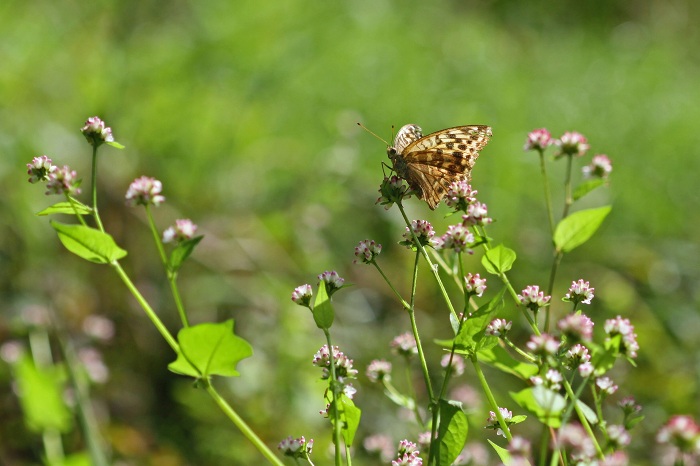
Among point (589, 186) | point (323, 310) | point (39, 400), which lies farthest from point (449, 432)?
point (39, 400)

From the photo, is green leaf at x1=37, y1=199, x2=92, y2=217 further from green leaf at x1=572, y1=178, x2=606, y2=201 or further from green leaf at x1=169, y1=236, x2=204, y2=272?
green leaf at x1=572, y1=178, x2=606, y2=201

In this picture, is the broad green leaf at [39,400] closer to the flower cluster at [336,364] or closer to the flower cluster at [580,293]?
the flower cluster at [336,364]

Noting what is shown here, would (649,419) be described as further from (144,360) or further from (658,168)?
(658,168)

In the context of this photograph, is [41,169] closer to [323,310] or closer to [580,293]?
[323,310]

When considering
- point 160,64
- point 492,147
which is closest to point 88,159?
point 160,64

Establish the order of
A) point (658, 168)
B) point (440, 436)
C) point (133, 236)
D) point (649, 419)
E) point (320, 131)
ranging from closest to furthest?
point (440, 436) < point (649, 419) < point (133, 236) < point (320, 131) < point (658, 168)

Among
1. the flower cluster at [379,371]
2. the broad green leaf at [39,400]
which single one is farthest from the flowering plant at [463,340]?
the broad green leaf at [39,400]
